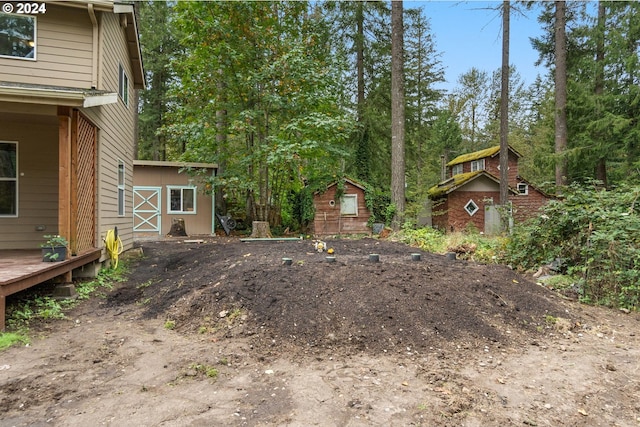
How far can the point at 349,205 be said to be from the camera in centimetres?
1653

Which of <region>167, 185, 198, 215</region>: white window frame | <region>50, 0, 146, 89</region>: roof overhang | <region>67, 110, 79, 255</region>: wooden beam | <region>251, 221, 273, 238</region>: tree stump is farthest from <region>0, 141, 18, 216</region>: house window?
<region>167, 185, 198, 215</region>: white window frame

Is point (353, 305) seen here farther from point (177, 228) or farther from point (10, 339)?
point (177, 228)

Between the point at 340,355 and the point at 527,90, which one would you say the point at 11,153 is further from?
the point at 527,90

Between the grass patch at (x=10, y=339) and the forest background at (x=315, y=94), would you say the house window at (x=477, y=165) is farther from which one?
the grass patch at (x=10, y=339)

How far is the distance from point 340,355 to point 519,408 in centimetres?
150

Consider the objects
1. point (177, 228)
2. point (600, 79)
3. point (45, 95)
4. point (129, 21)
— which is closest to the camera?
point (45, 95)

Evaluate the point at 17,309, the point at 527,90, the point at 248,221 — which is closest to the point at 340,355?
the point at 17,309

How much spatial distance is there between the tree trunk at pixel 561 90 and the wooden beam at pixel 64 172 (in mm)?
15672

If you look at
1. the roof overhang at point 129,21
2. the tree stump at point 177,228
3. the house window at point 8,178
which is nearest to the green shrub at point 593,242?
the roof overhang at point 129,21

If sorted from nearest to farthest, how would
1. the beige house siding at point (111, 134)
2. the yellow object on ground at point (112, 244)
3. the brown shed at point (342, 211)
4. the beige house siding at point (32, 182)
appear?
the beige house siding at point (111, 134) → the beige house siding at point (32, 182) → the yellow object on ground at point (112, 244) → the brown shed at point (342, 211)

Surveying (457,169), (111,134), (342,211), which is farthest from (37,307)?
(457,169)

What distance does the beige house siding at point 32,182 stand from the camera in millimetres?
7074

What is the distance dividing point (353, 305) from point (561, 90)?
15.0 m

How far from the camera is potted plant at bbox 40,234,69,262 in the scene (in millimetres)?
5195
